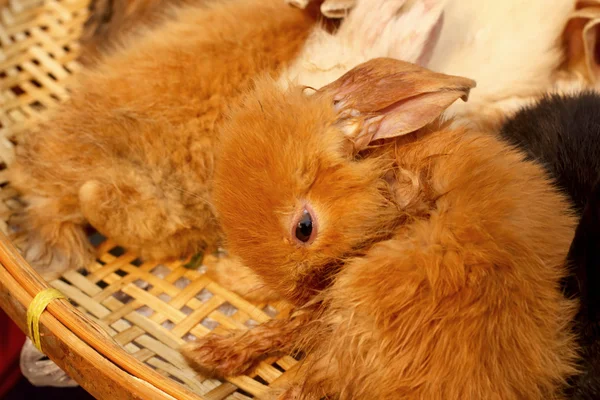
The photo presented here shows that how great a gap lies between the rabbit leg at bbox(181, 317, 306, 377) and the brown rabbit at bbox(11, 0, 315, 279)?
0.27 m

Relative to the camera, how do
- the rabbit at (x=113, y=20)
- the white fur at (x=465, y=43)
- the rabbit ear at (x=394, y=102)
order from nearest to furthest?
the rabbit ear at (x=394, y=102), the white fur at (x=465, y=43), the rabbit at (x=113, y=20)

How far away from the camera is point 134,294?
1.30m

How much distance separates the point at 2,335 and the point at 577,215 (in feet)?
4.94

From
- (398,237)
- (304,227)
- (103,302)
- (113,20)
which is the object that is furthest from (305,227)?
(113,20)

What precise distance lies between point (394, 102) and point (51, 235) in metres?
0.82

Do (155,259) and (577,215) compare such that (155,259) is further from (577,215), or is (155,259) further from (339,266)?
(577,215)

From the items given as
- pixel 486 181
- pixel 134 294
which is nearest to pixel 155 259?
pixel 134 294

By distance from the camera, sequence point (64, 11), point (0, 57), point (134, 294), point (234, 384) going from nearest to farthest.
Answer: point (234, 384), point (134, 294), point (0, 57), point (64, 11)

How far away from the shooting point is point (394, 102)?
2.80 feet

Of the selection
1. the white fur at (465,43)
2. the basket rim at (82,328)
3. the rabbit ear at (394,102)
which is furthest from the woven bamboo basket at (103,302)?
the white fur at (465,43)

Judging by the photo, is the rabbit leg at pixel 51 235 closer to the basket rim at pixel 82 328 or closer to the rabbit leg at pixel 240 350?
the basket rim at pixel 82 328

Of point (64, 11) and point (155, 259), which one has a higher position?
point (64, 11)

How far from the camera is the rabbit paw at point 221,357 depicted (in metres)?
1.07

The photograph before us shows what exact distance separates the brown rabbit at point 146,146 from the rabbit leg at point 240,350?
0.87 ft
